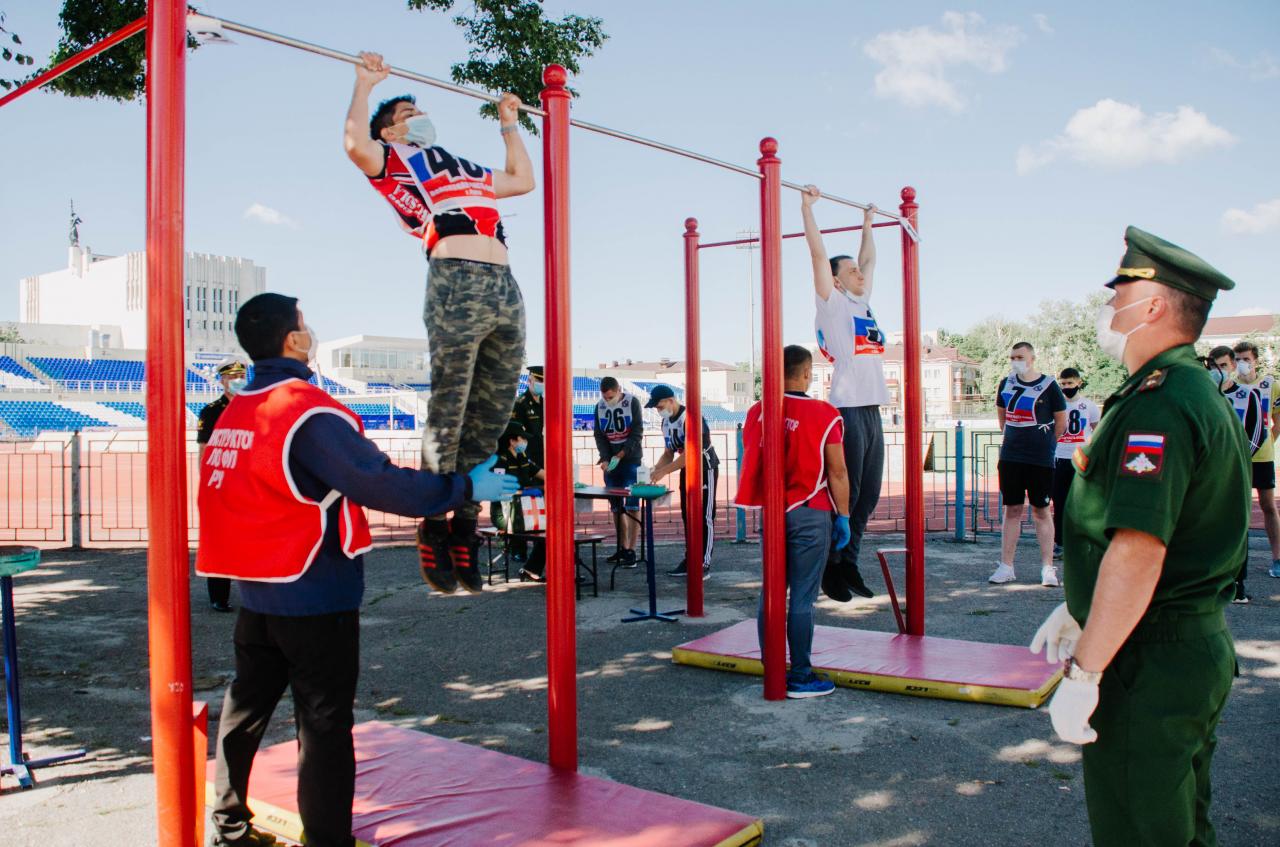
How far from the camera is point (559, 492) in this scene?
4137 millimetres

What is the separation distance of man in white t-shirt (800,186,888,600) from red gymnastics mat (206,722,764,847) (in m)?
2.69

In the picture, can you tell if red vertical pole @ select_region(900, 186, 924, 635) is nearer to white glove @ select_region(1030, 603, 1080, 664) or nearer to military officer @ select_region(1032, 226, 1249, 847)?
white glove @ select_region(1030, 603, 1080, 664)

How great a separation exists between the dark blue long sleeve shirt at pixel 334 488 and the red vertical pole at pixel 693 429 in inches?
190

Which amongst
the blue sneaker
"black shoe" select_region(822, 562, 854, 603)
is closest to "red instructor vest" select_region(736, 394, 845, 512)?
"black shoe" select_region(822, 562, 854, 603)

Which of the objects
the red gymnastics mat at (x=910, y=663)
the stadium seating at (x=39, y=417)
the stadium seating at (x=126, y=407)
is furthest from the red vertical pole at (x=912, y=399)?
the stadium seating at (x=126, y=407)

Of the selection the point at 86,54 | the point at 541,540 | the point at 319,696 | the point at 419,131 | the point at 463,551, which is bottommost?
the point at 541,540

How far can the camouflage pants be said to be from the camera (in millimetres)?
3371

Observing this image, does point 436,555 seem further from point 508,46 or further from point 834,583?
point 508,46

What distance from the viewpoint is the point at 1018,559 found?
10195 mm

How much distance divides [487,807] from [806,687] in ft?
7.93

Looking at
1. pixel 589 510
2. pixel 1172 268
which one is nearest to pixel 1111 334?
pixel 1172 268

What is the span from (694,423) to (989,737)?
3619 mm

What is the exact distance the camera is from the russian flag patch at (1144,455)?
2.12 metres

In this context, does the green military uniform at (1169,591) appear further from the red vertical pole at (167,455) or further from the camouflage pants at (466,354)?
the red vertical pole at (167,455)
